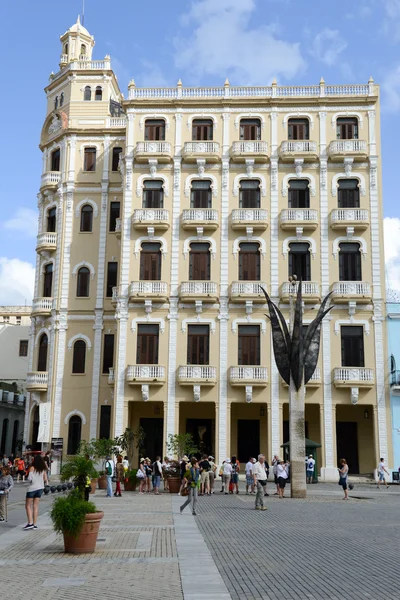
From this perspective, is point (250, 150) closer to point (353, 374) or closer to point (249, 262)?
point (249, 262)

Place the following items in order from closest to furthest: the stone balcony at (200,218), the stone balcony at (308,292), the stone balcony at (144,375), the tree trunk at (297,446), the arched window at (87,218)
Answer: the tree trunk at (297,446), the stone balcony at (144,375), the stone balcony at (308,292), the stone balcony at (200,218), the arched window at (87,218)

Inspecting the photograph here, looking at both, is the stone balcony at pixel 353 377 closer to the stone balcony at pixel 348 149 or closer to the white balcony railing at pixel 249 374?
the white balcony railing at pixel 249 374

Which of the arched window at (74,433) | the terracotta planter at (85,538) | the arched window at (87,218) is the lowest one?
the terracotta planter at (85,538)

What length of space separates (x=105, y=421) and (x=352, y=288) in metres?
17.6

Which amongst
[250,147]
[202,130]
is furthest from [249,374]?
[202,130]

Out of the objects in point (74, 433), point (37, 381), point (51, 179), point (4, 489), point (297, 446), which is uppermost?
point (51, 179)

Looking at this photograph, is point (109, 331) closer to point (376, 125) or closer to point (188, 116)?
point (188, 116)

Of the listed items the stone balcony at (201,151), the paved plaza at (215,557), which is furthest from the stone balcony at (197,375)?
the paved plaza at (215,557)

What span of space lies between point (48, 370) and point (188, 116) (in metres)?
18.9

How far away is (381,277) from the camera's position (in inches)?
1644

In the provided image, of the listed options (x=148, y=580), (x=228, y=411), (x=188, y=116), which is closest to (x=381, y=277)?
(x=228, y=411)

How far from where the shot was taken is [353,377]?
39906mm

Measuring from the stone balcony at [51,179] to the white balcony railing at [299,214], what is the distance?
16072mm

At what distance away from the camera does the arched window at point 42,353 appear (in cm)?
4538
